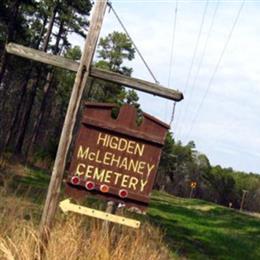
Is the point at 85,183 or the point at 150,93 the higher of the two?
the point at 150,93

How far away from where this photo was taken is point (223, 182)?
9169cm

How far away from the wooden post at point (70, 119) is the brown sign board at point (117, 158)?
0.11 meters

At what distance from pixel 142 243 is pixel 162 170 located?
251 feet

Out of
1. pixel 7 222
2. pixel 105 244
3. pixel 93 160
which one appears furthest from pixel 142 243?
pixel 7 222

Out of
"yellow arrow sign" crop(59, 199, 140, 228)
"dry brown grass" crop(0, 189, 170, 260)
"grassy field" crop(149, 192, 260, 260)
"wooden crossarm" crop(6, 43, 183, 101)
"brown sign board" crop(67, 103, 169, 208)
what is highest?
"wooden crossarm" crop(6, 43, 183, 101)

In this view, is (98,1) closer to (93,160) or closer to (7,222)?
(93,160)

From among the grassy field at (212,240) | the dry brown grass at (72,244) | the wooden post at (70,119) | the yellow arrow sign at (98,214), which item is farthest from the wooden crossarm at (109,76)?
the grassy field at (212,240)

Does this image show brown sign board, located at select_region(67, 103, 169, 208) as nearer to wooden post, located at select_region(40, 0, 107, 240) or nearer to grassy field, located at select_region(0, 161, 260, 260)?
wooden post, located at select_region(40, 0, 107, 240)

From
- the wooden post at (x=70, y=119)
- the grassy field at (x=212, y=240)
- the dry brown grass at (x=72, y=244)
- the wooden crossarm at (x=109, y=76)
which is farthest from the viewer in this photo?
the grassy field at (x=212, y=240)

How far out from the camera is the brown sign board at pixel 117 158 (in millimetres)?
6305

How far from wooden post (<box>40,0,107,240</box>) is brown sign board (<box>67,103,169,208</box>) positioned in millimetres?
115

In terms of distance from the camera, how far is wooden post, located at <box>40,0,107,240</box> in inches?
247

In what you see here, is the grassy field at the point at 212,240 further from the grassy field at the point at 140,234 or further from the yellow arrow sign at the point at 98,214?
the yellow arrow sign at the point at 98,214

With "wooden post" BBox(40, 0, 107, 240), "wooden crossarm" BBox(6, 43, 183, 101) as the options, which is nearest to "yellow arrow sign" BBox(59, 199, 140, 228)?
"wooden post" BBox(40, 0, 107, 240)
